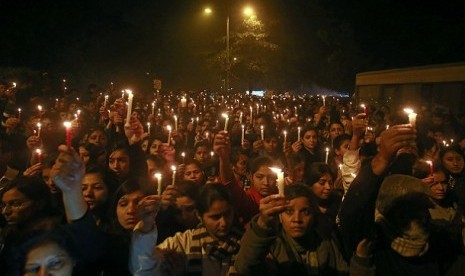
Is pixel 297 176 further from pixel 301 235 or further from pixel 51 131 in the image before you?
pixel 51 131

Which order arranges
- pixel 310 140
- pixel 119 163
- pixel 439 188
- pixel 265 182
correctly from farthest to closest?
pixel 310 140 → pixel 119 163 → pixel 265 182 → pixel 439 188

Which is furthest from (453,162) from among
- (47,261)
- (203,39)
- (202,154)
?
(203,39)

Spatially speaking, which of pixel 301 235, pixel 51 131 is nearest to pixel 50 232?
pixel 301 235

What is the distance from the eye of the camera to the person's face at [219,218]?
368cm

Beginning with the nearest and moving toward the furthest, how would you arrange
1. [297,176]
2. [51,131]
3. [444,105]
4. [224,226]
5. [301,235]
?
[301,235] → [224,226] → [297,176] → [51,131] → [444,105]

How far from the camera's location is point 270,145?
7773 mm

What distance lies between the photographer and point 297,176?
614 cm

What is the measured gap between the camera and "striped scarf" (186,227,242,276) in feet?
11.5

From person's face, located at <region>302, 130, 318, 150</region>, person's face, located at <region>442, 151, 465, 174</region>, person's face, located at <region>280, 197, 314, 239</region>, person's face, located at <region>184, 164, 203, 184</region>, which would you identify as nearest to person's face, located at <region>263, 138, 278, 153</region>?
person's face, located at <region>302, 130, 318, 150</region>

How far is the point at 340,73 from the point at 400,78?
1242 centimetres

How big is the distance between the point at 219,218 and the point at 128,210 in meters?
0.67

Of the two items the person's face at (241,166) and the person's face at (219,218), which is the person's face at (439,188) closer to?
the person's face at (219,218)

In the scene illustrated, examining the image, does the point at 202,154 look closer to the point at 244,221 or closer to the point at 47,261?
the point at 244,221

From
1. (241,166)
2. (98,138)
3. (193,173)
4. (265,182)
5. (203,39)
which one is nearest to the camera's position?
(265,182)
